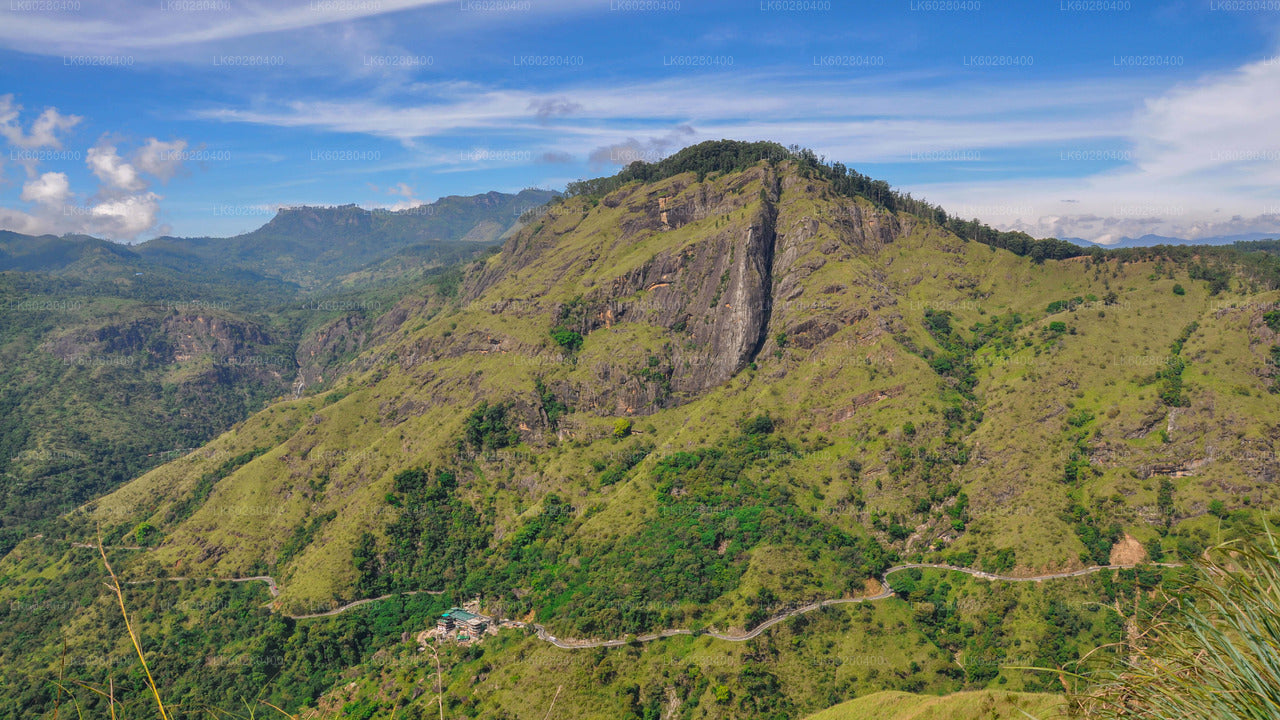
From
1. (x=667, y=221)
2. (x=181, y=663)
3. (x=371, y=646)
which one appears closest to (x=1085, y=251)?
(x=667, y=221)

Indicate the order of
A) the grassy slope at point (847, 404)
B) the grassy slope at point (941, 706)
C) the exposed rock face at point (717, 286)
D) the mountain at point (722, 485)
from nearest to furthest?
the grassy slope at point (941, 706) → the mountain at point (722, 485) → the grassy slope at point (847, 404) → the exposed rock face at point (717, 286)

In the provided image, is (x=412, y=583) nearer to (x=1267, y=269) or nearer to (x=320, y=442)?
(x=320, y=442)

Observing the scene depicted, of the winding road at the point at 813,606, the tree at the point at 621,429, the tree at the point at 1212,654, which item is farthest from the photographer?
the tree at the point at 621,429

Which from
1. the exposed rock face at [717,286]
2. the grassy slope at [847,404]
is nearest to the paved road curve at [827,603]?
the grassy slope at [847,404]

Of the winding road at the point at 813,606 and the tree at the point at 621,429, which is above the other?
the tree at the point at 621,429

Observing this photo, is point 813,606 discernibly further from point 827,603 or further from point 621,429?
point 621,429

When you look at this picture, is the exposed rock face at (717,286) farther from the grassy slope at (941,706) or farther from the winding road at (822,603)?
the grassy slope at (941,706)

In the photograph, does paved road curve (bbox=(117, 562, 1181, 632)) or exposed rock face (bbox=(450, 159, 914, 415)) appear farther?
exposed rock face (bbox=(450, 159, 914, 415))

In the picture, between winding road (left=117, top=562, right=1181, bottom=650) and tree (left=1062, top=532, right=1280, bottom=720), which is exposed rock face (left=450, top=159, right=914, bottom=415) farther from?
tree (left=1062, top=532, right=1280, bottom=720)

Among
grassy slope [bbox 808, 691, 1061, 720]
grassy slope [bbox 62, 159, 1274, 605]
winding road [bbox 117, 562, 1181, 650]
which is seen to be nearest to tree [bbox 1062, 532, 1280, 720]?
grassy slope [bbox 808, 691, 1061, 720]
